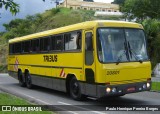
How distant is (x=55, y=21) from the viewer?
79.4m

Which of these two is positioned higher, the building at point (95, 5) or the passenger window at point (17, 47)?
the building at point (95, 5)

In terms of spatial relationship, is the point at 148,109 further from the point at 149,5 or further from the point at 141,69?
the point at 149,5

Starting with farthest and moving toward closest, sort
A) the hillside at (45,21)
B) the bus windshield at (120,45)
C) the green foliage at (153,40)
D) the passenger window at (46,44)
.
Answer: the hillside at (45,21), the green foliage at (153,40), the passenger window at (46,44), the bus windshield at (120,45)

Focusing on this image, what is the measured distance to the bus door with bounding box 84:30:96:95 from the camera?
14.6 metres

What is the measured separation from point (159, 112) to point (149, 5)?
4177 centimetres

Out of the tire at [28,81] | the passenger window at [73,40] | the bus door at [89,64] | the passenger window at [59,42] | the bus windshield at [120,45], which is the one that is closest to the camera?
the bus windshield at [120,45]

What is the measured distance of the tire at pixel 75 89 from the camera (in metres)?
16.2

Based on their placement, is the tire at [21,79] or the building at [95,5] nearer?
the tire at [21,79]

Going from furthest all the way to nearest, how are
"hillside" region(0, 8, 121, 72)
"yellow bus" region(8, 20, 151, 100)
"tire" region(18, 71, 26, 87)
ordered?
"hillside" region(0, 8, 121, 72), "tire" region(18, 71, 26, 87), "yellow bus" region(8, 20, 151, 100)

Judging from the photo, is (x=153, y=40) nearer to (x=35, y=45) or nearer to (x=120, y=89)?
(x=35, y=45)

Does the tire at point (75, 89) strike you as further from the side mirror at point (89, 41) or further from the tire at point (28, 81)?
the tire at point (28, 81)

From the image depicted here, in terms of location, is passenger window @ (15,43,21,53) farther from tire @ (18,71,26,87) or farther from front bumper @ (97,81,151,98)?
front bumper @ (97,81,151,98)

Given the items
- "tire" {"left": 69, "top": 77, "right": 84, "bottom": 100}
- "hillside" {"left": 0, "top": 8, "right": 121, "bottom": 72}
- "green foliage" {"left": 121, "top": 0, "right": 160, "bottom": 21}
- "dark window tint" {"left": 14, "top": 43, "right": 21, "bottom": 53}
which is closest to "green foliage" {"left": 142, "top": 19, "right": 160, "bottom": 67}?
"green foliage" {"left": 121, "top": 0, "right": 160, "bottom": 21}

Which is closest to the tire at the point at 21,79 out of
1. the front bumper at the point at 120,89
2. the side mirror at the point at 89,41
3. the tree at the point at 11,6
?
the side mirror at the point at 89,41
